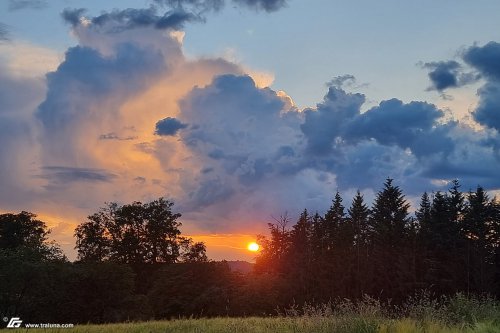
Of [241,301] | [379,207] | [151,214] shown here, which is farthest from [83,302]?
[379,207]

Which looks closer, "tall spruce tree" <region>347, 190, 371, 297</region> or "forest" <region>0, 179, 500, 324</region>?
"forest" <region>0, 179, 500, 324</region>

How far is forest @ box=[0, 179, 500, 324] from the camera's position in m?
56.2

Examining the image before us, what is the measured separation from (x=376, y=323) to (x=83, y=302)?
173 ft

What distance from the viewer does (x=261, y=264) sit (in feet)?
270

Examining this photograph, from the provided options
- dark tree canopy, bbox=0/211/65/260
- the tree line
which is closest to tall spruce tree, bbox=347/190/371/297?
the tree line

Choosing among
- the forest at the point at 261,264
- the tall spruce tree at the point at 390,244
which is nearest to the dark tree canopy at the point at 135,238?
the forest at the point at 261,264

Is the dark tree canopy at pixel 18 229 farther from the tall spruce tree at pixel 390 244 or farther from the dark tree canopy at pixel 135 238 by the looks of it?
the tall spruce tree at pixel 390 244

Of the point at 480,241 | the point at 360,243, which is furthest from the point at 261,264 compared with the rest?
the point at 480,241

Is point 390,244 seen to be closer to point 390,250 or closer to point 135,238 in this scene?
point 390,250

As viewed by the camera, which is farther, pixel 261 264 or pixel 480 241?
pixel 261 264

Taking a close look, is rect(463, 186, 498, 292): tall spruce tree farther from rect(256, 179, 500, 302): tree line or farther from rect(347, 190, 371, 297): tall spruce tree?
rect(347, 190, 371, 297): tall spruce tree

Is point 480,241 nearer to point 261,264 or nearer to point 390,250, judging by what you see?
point 390,250

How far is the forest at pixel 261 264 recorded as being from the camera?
56156 millimetres

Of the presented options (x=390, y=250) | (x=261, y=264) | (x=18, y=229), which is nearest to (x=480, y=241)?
(x=390, y=250)
